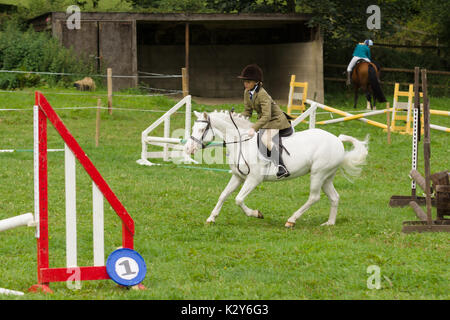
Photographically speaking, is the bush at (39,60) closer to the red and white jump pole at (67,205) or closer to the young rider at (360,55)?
the young rider at (360,55)

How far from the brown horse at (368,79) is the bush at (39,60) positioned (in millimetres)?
8973

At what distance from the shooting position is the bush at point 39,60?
73.9 feet

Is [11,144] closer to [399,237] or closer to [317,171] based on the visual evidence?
[317,171]

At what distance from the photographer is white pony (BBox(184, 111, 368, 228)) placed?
8.98 m

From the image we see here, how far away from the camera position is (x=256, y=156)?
9.01 metres

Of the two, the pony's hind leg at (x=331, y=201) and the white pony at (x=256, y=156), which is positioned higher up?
the white pony at (x=256, y=156)

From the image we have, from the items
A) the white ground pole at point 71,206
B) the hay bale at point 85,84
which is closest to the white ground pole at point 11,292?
the white ground pole at point 71,206

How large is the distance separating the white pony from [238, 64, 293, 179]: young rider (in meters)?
0.09

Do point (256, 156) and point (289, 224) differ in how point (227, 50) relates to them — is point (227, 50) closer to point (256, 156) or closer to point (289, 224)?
point (256, 156)

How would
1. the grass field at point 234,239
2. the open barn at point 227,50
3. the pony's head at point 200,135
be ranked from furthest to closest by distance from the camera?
the open barn at point 227,50 → the pony's head at point 200,135 → the grass field at point 234,239

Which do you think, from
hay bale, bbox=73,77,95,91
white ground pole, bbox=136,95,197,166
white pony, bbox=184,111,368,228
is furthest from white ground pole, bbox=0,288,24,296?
hay bale, bbox=73,77,95,91

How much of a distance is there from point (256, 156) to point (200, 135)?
2.55ft
